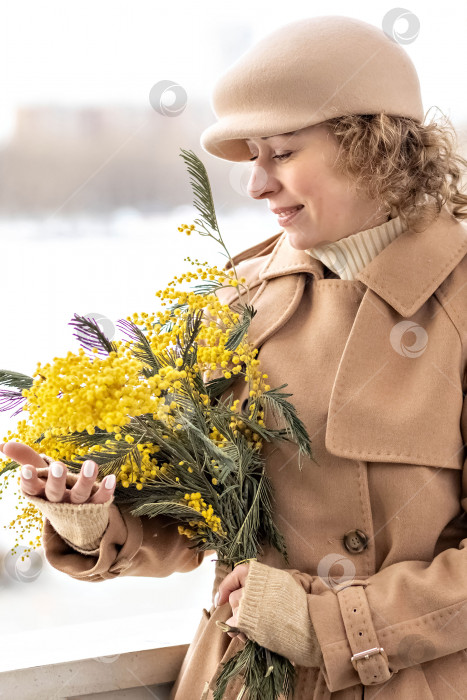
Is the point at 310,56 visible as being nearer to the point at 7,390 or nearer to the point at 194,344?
the point at 194,344

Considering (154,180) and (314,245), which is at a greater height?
(154,180)

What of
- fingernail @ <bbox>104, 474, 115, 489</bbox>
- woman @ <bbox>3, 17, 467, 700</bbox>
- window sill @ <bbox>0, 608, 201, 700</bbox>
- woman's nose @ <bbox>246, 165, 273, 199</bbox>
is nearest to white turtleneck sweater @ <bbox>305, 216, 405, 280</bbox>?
woman @ <bbox>3, 17, 467, 700</bbox>

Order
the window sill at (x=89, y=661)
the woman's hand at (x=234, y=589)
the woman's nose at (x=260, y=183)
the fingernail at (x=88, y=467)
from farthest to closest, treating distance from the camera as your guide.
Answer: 1. the window sill at (x=89, y=661)
2. the woman's nose at (x=260, y=183)
3. the woman's hand at (x=234, y=589)
4. the fingernail at (x=88, y=467)

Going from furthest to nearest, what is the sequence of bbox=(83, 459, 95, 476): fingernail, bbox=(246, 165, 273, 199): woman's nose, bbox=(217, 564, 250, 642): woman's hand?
bbox=(246, 165, 273, 199): woman's nose → bbox=(217, 564, 250, 642): woman's hand → bbox=(83, 459, 95, 476): fingernail

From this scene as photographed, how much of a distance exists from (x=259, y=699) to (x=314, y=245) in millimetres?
723

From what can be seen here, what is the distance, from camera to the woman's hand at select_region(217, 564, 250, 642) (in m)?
1.06

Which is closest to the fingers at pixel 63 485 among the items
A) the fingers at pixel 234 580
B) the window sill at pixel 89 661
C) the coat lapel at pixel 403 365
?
the fingers at pixel 234 580

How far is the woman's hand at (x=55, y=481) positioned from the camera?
95 centimetres

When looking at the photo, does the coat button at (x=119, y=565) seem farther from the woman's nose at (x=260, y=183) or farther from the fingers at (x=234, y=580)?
the woman's nose at (x=260, y=183)

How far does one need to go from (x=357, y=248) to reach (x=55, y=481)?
63cm

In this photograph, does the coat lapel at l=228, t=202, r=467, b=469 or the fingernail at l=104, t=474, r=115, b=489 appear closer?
the fingernail at l=104, t=474, r=115, b=489

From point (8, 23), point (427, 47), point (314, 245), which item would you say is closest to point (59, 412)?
point (314, 245)

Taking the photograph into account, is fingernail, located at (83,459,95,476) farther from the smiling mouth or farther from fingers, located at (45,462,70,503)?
the smiling mouth

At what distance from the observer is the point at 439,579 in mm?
1047
